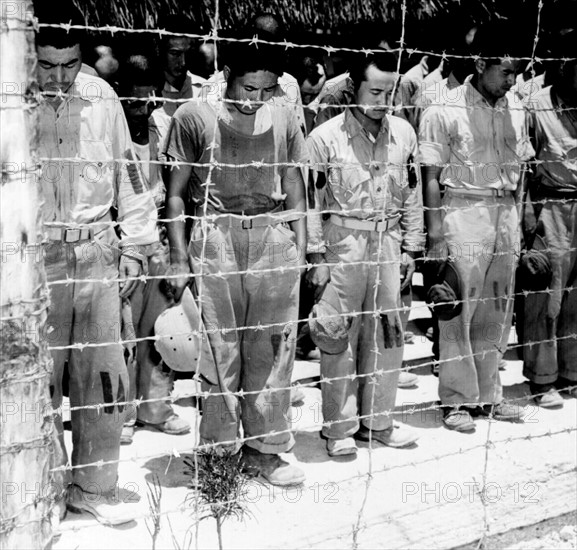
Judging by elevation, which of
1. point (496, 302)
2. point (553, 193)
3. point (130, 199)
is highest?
point (130, 199)

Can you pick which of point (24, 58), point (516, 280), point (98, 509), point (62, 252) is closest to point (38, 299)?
point (24, 58)

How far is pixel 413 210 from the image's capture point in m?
5.01

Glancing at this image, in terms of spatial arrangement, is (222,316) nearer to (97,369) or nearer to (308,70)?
(97,369)

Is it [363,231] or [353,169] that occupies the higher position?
[353,169]

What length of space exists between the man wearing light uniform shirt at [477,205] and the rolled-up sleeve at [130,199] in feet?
5.39

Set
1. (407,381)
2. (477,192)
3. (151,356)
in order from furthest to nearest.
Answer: (407,381), (151,356), (477,192)

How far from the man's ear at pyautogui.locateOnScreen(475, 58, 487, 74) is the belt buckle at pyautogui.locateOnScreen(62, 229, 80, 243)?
2.44 m

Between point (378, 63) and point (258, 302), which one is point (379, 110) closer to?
point (378, 63)

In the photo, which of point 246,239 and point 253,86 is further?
point 246,239

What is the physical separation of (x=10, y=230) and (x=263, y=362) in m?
2.09

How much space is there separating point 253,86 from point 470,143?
1.46 metres

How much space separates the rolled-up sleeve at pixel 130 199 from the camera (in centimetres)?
397

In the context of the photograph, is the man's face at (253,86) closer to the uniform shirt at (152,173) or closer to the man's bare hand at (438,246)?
the uniform shirt at (152,173)

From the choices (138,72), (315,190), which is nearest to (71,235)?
(315,190)
